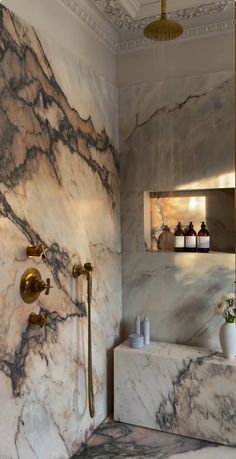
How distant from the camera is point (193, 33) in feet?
7.28

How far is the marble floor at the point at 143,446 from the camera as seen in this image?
6.20 feet

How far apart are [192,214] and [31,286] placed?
115 centimetres

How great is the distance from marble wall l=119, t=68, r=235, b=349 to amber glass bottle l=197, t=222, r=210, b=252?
5 cm

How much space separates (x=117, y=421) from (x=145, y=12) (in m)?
2.24

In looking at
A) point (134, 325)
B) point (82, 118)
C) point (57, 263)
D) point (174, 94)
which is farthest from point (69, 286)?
point (174, 94)

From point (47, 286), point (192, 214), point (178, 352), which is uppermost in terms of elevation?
point (192, 214)

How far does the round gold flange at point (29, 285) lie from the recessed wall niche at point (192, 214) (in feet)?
3.16

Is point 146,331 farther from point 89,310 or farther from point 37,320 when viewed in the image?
point 37,320

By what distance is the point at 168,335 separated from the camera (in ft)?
7.65

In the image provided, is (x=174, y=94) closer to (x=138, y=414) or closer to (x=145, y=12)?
(x=145, y=12)

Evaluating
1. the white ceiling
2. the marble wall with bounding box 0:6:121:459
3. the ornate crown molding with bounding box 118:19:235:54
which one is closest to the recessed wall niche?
the marble wall with bounding box 0:6:121:459

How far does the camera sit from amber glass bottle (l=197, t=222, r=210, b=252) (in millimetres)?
2266

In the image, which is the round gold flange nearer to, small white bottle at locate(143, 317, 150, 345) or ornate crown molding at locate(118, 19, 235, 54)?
small white bottle at locate(143, 317, 150, 345)

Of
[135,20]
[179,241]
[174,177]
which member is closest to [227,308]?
[179,241]
